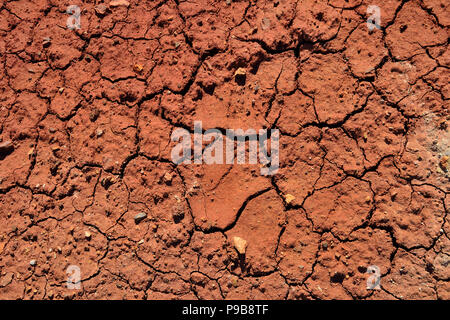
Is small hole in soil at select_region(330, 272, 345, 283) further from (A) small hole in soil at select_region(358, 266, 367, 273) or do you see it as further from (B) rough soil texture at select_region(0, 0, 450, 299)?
(A) small hole in soil at select_region(358, 266, 367, 273)

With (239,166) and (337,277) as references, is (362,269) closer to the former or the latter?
(337,277)

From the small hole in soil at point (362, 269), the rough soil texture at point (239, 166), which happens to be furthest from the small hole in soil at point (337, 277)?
the small hole in soil at point (362, 269)

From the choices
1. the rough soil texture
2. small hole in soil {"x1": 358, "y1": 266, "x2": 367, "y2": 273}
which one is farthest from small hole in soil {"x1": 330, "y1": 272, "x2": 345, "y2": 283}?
small hole in soil {"x1": 358, "y1": 266, "x2": 367, "y2": 273}

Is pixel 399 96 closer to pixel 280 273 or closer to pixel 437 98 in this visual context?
pixel 437 98

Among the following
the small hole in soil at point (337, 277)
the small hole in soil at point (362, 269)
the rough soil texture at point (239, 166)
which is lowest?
the small hole in soil at point (337, 277)

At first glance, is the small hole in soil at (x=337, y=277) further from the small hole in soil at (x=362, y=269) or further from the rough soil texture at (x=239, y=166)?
the small hole in soil at (x=362, y=269)

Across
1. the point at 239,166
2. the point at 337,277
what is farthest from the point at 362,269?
the point at 239,166

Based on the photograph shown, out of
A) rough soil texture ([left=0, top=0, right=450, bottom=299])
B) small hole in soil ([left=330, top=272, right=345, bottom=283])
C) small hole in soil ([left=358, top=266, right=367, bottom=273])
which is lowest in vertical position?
small hole in soil ([left=330, top=272, right=345, bottom=283])

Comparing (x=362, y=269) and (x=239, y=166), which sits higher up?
(x=239, y=166)

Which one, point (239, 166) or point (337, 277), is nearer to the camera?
point (337, 277)
